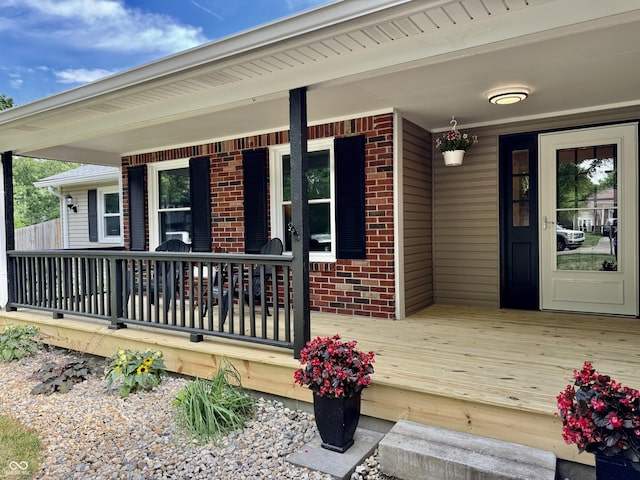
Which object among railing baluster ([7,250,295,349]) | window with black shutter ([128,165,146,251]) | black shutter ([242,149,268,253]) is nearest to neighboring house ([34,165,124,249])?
window with black shutter ([128,165,146,251])

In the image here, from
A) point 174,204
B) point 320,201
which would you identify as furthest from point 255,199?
point 174,204

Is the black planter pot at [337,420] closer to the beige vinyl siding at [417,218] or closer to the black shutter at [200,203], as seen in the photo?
the beige vinyl siding at [417,218]

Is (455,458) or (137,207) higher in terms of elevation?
(137,207)

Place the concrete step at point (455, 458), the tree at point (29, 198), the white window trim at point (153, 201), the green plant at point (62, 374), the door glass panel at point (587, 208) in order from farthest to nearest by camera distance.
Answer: the tree at point (29, 198), the white window trim at point (153, 201), the door glass panel at point (587, 208), the green plant at point (62, 374), the concrete step at point (455, 458)

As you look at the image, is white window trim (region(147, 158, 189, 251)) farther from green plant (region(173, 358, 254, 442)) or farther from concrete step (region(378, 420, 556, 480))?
concrete step (region(378, 420, 556, 480))

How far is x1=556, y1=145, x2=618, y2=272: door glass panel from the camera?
4.54 metres

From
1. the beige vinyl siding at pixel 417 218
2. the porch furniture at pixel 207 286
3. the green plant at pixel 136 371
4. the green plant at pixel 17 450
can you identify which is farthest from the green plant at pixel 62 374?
the beige vinyl siding at pixel 417 218

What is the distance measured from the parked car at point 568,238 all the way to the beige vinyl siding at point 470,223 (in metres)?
0.58

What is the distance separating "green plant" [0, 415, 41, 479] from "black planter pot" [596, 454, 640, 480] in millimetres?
2938

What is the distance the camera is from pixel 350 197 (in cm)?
484

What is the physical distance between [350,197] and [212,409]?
262 centimetres

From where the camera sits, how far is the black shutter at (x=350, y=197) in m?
4.78

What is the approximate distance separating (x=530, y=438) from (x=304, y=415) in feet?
4.78

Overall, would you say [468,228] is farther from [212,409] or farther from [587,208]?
[212,409]
